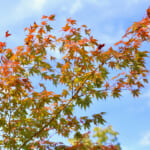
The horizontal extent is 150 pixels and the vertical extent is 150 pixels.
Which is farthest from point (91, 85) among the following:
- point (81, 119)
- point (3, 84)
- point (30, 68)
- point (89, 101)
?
point (3, 84)

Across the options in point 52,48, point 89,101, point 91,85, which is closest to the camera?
point 89,101

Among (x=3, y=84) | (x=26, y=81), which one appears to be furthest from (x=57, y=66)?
(x=3, y=84)

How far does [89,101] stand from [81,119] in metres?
0.47

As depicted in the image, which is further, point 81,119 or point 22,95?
point 22,95

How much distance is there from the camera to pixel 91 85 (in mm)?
5316

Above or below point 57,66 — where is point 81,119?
below

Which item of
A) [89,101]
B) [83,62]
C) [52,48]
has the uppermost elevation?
[52,48]

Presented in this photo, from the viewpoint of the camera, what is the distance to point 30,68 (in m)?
5.69

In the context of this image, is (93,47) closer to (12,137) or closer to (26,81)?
(26,81)

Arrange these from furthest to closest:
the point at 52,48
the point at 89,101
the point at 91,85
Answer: the point at 52,48 → the point at 91,85 → the point at 89,101

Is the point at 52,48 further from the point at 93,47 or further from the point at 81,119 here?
the point at 81,119

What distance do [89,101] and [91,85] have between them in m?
0.51

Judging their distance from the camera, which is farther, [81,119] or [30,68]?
[30,68]

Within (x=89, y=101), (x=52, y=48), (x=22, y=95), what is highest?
(x=52, y=48)
